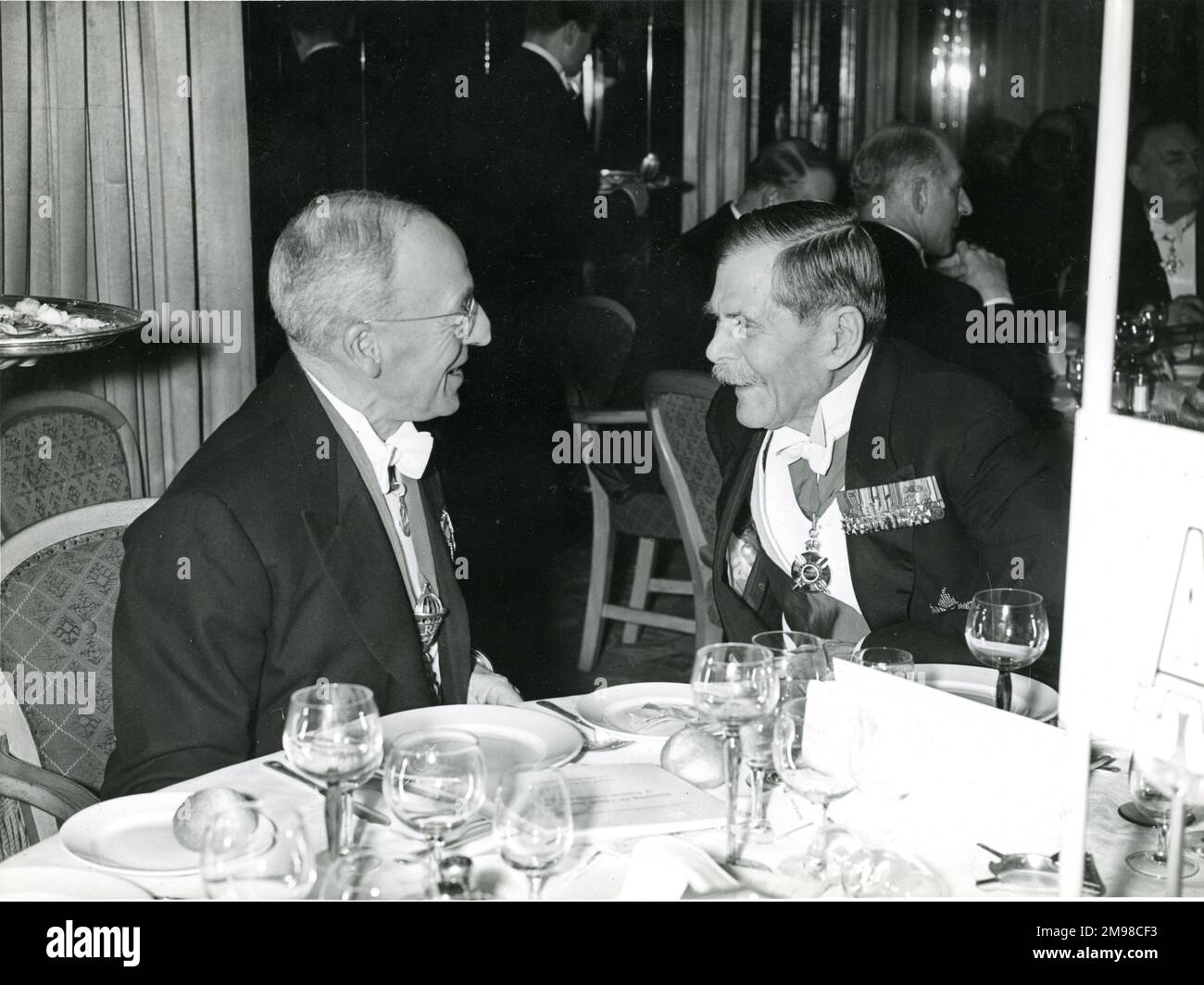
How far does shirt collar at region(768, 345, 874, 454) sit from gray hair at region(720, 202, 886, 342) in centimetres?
8

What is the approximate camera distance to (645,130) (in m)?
6.05

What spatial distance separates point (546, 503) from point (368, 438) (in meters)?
2.93

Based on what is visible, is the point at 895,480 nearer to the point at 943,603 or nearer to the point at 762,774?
the point at 943,603

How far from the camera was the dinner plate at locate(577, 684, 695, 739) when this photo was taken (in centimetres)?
165

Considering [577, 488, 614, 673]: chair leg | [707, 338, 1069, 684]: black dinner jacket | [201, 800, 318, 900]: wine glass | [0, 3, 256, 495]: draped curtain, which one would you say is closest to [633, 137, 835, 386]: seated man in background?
[577, 488, 614, 673]: chair leg

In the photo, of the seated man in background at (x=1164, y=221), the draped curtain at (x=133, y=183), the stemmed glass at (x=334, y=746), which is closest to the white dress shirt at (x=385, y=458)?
the stemmed glass at (x=334, y=746)

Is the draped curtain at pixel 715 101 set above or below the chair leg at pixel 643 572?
above

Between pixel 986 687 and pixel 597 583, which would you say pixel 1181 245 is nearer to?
pixel 597 583

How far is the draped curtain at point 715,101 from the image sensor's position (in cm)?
599

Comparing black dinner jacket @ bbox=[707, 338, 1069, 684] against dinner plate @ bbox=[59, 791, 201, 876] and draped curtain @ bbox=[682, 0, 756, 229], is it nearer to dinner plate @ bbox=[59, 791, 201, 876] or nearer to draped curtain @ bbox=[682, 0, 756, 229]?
dinner plate @ bbox=[59, 791, 201, 876]

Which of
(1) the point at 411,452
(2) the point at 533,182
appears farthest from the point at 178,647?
(2) the point at 533,182

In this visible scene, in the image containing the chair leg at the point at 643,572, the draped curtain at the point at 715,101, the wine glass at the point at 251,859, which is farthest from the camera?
the draped curtain at the point at 715,101

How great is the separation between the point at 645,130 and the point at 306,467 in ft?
14.7

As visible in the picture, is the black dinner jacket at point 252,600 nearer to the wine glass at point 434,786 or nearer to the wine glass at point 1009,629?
the wine glass at point 434,786
